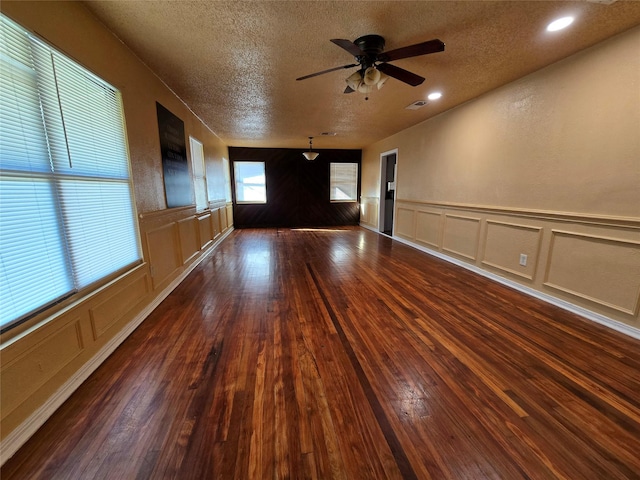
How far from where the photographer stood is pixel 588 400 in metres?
1.53

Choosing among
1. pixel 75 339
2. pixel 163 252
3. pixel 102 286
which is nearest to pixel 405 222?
pixel 163 252

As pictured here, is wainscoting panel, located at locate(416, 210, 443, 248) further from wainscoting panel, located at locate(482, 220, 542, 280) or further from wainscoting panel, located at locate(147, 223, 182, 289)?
wainscoting panel, located at locate(147, 223, 182, 289)

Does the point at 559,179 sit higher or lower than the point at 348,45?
lower

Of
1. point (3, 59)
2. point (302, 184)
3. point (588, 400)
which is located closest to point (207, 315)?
point (3, 59)

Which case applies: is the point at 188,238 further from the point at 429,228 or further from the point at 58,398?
the point at 429,228

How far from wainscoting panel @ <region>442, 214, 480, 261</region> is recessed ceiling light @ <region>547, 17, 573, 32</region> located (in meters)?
2.24

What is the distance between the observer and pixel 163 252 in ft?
10.1

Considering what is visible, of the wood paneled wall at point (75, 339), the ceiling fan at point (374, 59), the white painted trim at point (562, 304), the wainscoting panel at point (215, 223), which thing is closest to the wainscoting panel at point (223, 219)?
the wainscoting panel at point (215, 223)

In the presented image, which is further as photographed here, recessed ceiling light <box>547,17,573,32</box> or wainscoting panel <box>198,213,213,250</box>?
wainscoting panel <box>198,213,213,250</box>

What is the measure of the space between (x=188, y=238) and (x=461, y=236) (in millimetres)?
4350

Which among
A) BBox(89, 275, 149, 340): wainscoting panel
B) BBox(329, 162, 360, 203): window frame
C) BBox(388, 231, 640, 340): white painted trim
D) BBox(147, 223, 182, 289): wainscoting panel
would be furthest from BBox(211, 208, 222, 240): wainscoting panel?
BBox(388, 231, 640, 340): white painted trim

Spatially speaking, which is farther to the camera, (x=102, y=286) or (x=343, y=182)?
(x=343, y=182)

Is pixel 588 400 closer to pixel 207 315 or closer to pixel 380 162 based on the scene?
pixel 207 315

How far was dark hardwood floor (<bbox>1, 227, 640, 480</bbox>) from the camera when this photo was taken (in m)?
1.18
